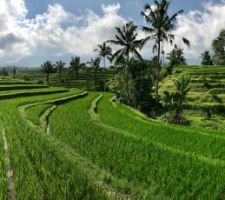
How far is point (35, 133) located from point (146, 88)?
24.2m

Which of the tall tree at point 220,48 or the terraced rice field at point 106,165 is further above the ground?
the tall tree at point 220,48

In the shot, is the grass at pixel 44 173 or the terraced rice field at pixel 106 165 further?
the terraced rice field at pixel 106 165

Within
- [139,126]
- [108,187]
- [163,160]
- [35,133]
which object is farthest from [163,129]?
[108,187]

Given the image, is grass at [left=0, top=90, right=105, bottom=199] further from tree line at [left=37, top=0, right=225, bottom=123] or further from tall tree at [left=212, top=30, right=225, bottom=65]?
tall tree at [left=212, top=30, right=225, bottom=65]

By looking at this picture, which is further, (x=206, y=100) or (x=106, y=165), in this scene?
(x=206, y=100)

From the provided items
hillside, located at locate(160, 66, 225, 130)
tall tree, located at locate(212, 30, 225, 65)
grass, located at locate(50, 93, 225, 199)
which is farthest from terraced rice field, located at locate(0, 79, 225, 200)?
tall tree, located at locate(212, 30, 225, 65)

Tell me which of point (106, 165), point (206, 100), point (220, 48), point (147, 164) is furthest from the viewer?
point (220, 48)

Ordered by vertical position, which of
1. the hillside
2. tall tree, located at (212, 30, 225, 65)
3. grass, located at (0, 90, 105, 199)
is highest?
tall tree, located at (212, 30, 225, 65)

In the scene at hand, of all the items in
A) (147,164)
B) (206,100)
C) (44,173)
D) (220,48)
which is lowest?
(206,100)

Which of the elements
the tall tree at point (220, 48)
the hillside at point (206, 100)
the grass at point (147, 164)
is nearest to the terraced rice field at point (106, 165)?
the grass at point (147, 164)

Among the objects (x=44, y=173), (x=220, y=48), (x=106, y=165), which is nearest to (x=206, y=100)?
(x=106, y=165)

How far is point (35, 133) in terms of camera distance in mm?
13109

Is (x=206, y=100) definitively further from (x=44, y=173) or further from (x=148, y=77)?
(x=44, y=173)

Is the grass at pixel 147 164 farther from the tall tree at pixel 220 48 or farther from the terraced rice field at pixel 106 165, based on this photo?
the tall tree at pixel 220 48
